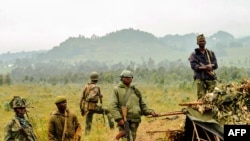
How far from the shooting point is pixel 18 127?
22.8ft

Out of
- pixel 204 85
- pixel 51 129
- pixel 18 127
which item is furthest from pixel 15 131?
pixel 204 85

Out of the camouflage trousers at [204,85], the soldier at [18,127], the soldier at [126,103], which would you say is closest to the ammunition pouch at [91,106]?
the camouflage trousers at [204,85]

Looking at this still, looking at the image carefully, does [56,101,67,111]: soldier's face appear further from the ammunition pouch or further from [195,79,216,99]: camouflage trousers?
the ammunition pouch

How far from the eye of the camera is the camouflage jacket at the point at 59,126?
7383 millimetres

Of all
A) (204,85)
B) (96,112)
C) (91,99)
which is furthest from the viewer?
(96,112)

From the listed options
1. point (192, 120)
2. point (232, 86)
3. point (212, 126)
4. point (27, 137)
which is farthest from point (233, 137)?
point (27, 137)

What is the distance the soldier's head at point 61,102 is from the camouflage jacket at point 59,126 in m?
0.09

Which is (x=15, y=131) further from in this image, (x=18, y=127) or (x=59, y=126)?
(x=59, y=126)

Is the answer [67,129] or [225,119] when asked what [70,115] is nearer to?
[67,129]

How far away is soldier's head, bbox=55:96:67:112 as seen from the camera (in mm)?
7250

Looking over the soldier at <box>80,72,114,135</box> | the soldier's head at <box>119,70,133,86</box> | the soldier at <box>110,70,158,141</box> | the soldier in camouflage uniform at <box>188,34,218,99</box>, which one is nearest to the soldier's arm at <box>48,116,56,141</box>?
the soldier at <box>110,70,158,141</box>

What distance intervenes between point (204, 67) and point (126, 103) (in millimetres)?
2425

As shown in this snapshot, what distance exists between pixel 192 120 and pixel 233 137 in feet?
4.18

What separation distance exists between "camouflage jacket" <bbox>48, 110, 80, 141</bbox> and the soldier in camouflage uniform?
3430mm
